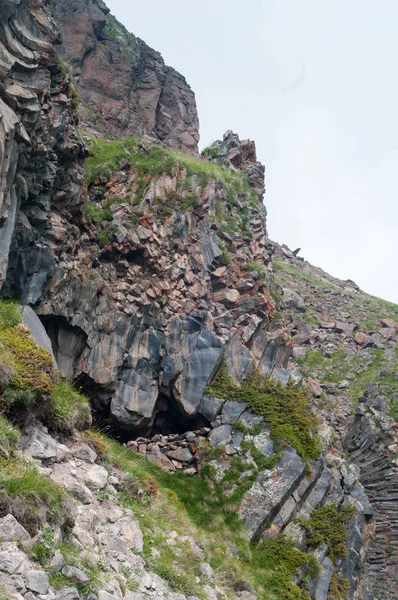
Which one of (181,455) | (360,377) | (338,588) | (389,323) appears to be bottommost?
(338,588)

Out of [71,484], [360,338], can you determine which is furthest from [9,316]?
[360,338]

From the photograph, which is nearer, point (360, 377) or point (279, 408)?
point (279, 408)

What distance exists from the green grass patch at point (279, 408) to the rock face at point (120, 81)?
909 inches

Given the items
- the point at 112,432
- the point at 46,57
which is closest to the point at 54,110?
the point at 46,57

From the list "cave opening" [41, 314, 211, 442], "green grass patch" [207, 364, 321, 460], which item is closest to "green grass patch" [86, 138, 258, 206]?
"cave opening" [41, 314, 211, 442]

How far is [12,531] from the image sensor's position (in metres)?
6.35

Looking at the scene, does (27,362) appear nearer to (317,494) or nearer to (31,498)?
(31,498)

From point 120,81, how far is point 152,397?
99.6 ft

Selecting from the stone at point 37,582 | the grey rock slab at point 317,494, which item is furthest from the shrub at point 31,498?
the grey rock slab at point 317,494

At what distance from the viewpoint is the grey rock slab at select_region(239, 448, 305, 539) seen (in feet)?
53.7

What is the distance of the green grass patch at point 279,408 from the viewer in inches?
734

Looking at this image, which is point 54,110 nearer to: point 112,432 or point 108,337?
point 108,337

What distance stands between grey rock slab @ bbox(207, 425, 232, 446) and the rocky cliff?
84 millimetres

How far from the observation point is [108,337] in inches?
716
